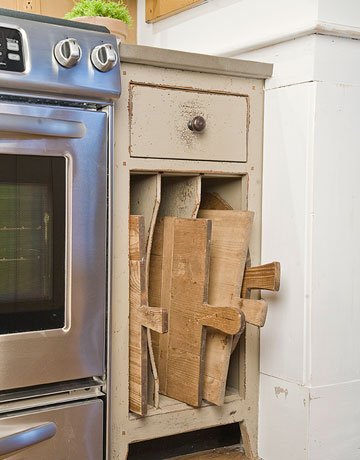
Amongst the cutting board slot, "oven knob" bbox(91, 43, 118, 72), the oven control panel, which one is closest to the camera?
the oven control panel

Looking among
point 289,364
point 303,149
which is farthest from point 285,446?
point 303,149

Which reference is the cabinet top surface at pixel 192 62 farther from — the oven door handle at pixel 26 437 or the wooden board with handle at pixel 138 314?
the oven door handle at pixel 26 437

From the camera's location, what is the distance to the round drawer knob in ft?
5.92

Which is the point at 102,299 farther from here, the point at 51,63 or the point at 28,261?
the point at 51,63

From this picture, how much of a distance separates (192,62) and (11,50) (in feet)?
1.64

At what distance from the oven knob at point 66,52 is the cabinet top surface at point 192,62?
6.6 inches

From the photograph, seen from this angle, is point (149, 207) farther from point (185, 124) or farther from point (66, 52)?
point (66, 52)

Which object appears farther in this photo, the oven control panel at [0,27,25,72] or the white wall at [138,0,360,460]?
the white wall at [138,0,360,460]

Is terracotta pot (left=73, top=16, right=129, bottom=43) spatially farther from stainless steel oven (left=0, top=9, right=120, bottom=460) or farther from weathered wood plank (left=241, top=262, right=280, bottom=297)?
weathered wood plank (left=241, top=262, right=280, bottom=297)

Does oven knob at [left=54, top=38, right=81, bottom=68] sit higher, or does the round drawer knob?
oven knob at [left=54, top=38, right=81, bottom=68]

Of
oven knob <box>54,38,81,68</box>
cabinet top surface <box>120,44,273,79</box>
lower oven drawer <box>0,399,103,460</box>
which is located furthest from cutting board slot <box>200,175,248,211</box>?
lower oven drawer <box>0,399,103,460</box>

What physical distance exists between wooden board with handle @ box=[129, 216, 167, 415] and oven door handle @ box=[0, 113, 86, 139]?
0.27 m

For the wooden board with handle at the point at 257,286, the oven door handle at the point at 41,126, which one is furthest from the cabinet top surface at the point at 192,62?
the wooden board with handle at the point at 257,286

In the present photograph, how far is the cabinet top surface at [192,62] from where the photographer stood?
1704 millimetres
